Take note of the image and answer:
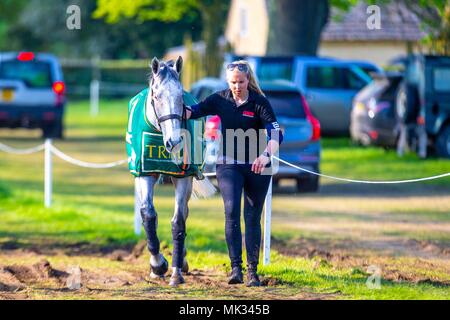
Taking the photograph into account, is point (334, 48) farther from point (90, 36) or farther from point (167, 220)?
point (167, 220)

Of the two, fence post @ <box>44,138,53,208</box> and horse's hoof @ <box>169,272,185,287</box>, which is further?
fence post @ <box>44,138,53,208</box>

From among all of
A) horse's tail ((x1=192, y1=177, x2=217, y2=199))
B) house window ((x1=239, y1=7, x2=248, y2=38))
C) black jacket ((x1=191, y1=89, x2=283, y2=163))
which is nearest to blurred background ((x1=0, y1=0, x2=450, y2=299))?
horse's tail ((x1=192, y1=177, x2=217, y2=199))

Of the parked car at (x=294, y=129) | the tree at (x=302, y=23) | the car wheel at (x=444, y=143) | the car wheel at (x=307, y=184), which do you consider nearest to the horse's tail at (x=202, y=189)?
the parked car at (x=294, y=129)

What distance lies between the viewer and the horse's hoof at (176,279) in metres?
10.9

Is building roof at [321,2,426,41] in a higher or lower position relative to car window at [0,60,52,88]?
higher

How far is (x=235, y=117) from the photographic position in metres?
10.7

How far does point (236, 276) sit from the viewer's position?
35.4ft

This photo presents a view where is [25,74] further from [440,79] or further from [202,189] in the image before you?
[202,189]

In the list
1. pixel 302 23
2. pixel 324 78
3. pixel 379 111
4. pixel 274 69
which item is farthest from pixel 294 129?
pixel 324 78

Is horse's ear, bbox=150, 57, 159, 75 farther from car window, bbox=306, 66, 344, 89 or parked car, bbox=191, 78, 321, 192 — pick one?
car window, bbox=306, 66, 344, 89

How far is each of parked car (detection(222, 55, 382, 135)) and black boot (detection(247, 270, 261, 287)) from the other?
62.4ft

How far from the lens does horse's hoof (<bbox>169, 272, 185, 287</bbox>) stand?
1094 cm

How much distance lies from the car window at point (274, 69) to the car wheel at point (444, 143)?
5056mm

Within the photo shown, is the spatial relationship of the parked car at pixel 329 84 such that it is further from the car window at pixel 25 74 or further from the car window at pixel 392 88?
the car window at pixel 25 74
